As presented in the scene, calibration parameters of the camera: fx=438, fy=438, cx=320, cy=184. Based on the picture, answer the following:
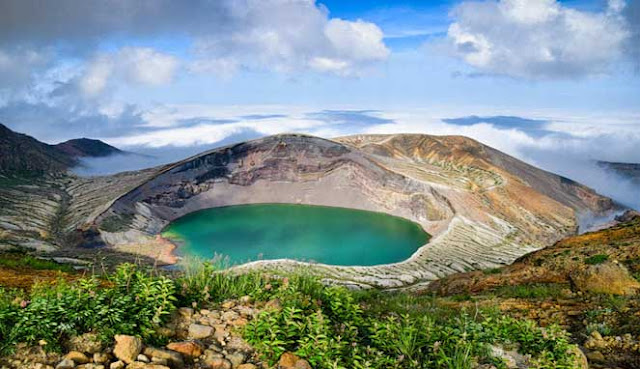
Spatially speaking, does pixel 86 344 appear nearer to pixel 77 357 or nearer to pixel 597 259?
pixel 77 357

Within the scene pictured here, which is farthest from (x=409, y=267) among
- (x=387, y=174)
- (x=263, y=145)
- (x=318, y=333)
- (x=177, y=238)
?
(x=263, y=145)

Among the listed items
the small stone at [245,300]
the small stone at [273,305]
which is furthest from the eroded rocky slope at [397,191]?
the small stone at [273,305]

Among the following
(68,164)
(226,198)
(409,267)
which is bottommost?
(409,267)

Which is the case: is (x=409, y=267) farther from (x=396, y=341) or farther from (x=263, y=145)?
(x=263, y=145)

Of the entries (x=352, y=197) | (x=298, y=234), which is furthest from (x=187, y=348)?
(x=352, y=197)

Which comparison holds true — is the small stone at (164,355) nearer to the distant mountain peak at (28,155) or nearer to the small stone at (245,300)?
the small stone at (245,300)

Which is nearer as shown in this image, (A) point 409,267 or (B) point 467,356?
(B) point 467,356

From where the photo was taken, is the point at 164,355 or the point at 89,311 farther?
the point at 89,311
